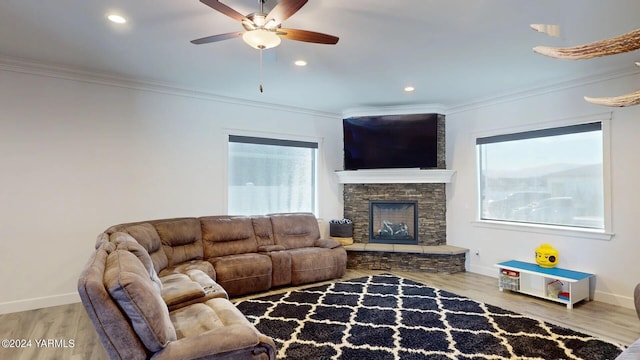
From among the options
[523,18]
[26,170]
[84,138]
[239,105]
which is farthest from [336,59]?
[26,170]

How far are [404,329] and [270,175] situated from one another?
3.22 m

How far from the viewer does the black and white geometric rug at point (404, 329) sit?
2697 millimetres

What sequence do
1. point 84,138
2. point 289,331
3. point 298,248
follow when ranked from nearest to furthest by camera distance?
point 289,331
point 84,138
point 298,248

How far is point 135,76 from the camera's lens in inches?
162

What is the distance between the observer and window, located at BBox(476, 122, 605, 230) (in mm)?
4094

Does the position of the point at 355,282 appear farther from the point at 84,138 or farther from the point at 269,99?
the point at 84,138

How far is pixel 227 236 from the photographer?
4.48 metres

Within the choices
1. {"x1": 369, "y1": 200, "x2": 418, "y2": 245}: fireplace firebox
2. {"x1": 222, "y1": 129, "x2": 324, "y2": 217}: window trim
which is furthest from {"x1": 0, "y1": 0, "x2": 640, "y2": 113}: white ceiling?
{"x1": 369, "y1": 200, "x2": 418, "y2": 245}: fireplace firebox

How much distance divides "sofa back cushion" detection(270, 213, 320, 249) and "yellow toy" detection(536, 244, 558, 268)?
2.99 metres

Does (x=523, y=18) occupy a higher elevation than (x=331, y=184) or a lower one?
higher

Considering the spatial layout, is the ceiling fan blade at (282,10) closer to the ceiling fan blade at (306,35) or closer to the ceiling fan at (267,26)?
the ceiling fan at (267,26)

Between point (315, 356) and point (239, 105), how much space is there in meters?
3.72

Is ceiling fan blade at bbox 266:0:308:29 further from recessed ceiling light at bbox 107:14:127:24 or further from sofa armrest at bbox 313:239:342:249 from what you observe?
sofa armrest at bbox 313:239:342:249

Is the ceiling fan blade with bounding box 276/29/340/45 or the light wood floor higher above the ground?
the ceiling fan blade with bounding box 276/29/340/45
